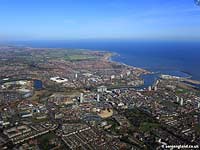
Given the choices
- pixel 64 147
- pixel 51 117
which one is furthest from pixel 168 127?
pixel 51 117

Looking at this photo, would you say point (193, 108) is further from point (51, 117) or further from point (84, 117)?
point (51, 117)

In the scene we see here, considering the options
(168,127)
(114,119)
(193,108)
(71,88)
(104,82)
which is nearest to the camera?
(168,127)

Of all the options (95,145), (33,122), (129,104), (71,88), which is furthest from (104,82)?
(95,145)

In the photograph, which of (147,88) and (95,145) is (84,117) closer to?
(95,145)

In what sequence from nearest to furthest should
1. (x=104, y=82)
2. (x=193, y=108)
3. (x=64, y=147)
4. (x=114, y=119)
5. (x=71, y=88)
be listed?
(x=64, y=147), (x=114, y=119), (x=193, y=108), (x=71, y=88), (x=104, y=82)

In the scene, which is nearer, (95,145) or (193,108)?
(95,145)

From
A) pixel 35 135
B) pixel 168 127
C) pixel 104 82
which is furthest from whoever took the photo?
pixel 104 82
